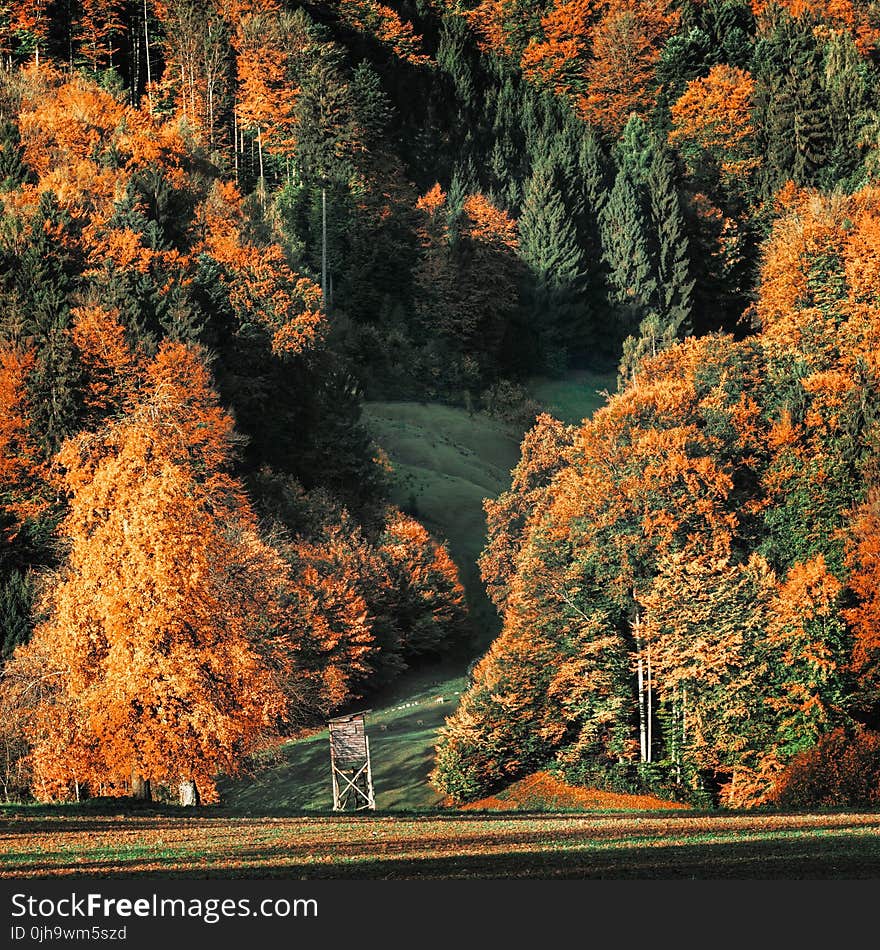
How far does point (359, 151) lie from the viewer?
382 ft

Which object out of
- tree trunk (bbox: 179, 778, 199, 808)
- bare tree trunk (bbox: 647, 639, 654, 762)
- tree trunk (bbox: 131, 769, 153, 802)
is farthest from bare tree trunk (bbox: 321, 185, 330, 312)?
Result: tree trunk (bbox: 131, 769, 153, 802)

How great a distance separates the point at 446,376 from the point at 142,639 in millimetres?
79000

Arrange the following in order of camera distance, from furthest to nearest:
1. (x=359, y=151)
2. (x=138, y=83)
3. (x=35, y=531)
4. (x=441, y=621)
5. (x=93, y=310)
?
1. (x=138, y=83)
2. (x=359, y=151)
3. (x=441, y=621)
4. (x=93, y=310)
5. (x=35, y=531)

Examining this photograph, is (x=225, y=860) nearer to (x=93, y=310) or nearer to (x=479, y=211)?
(x=93, y=310)

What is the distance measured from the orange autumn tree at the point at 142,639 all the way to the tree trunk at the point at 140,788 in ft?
0.52

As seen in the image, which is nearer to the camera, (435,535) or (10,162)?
(435,535)

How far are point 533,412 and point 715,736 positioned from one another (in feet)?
191

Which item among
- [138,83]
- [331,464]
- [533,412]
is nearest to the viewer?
[331,464]

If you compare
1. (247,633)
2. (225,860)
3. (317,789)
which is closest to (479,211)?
(317,789)

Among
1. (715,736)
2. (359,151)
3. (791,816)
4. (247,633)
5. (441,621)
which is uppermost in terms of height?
(359,151)

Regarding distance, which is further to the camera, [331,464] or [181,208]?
[181,208]

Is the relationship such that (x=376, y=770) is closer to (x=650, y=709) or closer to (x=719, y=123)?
(x=650, y=709)

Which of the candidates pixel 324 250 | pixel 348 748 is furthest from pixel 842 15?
pixel 348 748

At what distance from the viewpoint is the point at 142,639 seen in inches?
1276
